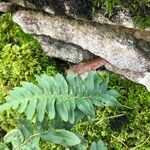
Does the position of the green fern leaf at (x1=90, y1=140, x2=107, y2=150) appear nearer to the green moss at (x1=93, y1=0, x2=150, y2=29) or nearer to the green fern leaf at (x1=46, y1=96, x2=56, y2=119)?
the green fern leaf at (x1=46, y1=96, x2=56, y2=119)

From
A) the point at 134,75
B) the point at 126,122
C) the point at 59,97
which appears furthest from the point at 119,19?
the point at 126,122

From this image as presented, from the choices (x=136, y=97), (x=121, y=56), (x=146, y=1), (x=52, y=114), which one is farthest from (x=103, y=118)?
(x=146, y=1)

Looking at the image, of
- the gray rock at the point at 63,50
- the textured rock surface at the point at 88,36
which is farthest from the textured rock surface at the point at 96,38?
the gray rock at the point at 63,50

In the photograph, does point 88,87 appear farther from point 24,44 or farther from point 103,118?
point 24,44

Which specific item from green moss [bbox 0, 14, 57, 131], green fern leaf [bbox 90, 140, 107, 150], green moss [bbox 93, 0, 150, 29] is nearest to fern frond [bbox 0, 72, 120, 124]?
green fern leaf [bbox 90, 140, 107, 150]

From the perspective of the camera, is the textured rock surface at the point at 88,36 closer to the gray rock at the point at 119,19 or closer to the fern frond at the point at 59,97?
the gray rock at the point at 119,19

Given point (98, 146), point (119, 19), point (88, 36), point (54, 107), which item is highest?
point (119, 19)

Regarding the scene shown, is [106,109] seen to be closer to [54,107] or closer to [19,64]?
[54,107]
